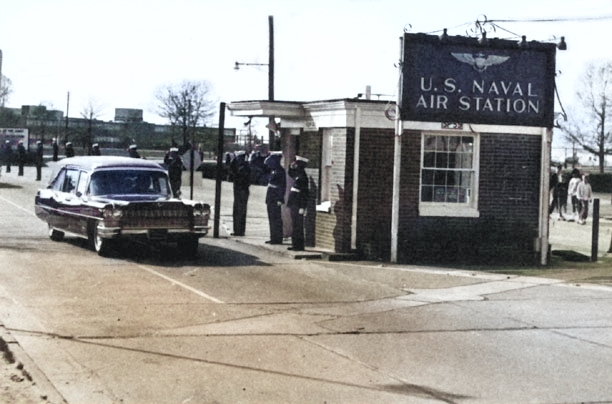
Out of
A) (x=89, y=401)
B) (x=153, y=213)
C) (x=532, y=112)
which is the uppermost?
(x=532, y=112)

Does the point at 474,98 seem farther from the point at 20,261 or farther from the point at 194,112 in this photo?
the point at 194,112

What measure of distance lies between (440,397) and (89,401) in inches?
112

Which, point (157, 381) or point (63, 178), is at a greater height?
point (63, 178)

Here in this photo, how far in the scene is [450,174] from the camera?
62.7 feet

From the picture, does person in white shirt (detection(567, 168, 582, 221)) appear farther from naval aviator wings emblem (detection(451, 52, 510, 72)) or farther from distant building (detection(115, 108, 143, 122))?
distant building (detection(115, 108, 143, 122))

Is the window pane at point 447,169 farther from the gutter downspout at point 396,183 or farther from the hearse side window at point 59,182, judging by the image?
the hearse side window at point 59,182

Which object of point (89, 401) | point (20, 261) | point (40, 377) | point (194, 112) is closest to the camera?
point (89, 401)

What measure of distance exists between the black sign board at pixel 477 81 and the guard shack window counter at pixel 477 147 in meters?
0.02

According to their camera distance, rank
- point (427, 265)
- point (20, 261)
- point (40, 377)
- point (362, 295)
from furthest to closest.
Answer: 1. point (427, 265)
2. point (20, 261)
3. point (362, 295)
4. point (40, 377)

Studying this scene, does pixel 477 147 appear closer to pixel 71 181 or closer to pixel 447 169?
pixel 447 169

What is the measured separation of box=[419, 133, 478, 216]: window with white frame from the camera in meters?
19.0

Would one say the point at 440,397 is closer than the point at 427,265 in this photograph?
Yes

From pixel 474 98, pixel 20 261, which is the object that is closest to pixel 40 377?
pixel 20 261

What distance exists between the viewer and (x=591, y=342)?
1055 cm
